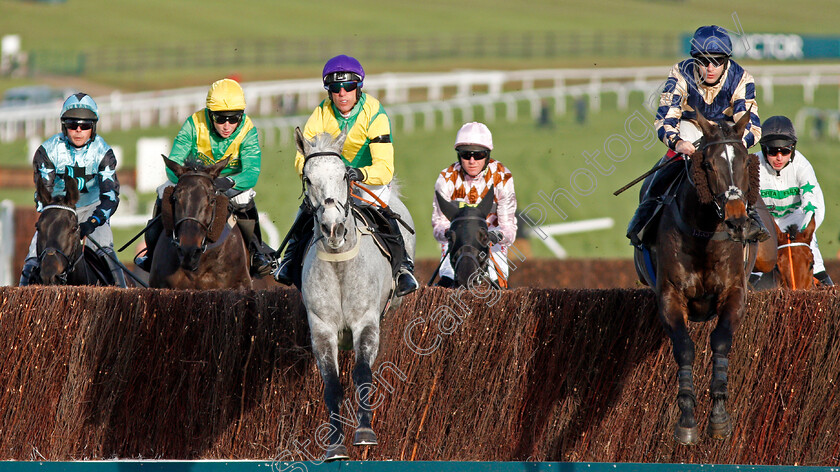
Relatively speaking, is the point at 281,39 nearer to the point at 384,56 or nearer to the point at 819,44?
the point at 384,56

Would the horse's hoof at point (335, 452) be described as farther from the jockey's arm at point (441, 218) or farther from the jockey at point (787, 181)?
the jockey at point (787, 181)

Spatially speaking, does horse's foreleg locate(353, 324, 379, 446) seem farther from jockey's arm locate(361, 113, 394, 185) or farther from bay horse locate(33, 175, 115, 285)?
bay horse locate(33, 175, 115, 285)

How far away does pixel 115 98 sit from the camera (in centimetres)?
3105

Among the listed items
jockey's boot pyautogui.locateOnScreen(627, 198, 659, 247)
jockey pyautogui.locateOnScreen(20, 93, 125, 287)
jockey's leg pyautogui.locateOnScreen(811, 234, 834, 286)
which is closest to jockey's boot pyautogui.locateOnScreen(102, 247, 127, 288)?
jockey pyautogui.locateOnScreen(20, 93, 125, 287)

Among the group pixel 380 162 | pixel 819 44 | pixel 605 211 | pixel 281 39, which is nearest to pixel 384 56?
pixel 281 39

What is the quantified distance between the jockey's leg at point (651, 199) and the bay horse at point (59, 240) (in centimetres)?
421

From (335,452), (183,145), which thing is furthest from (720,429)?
(183,145)

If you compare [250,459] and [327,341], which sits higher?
[327,341]

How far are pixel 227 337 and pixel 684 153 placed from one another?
124 inches

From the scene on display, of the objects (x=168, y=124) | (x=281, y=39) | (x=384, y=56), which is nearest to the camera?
(x=168, y=124)

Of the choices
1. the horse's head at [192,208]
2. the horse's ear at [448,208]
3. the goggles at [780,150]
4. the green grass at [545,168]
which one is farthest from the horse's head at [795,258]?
the green grass at [545,168]

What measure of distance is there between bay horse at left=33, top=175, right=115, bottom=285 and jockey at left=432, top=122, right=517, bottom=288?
2838mm

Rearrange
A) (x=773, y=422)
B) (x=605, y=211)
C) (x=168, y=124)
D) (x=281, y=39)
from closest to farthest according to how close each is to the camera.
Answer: (x=773, y=422) → (x=605, y=211) → (x=168, y=124) → (x=281, y=39)

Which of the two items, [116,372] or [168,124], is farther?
[168,124]
